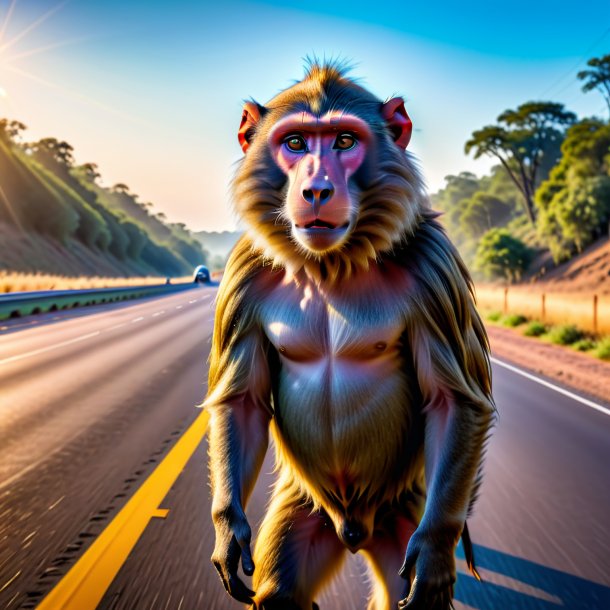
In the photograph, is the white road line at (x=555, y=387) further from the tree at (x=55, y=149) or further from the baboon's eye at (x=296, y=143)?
the tree at (x=55, y=149)

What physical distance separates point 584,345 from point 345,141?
11449mm

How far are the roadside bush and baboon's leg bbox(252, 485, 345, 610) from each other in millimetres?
11129

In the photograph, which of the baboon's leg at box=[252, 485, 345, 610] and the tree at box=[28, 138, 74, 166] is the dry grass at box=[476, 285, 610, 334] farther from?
the tree at box=[28, 138, 74, 166]

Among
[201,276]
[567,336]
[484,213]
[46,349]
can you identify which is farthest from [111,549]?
[484,213]

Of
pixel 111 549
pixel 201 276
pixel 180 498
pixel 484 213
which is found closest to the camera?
pixel 111 549

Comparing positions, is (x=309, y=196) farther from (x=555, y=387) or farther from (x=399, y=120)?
(x=555, y=387)

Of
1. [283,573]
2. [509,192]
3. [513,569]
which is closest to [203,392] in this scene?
[513,569]

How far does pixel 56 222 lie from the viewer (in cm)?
5794

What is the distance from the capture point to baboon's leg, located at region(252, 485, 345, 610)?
1.92 metres

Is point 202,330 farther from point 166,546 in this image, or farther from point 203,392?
point 166,546

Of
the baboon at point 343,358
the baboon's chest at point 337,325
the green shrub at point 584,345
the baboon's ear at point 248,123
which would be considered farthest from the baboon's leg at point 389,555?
the green shrub at point 584,345

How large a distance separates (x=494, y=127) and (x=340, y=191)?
43.2m

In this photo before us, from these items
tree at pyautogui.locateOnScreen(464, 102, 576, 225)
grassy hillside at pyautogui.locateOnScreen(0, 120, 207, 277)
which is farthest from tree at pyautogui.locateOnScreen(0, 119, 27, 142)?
tree at pyautogui.locateOnScreen(464, 102, 576, 225)

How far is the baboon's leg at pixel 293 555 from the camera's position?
1917 millimetres
